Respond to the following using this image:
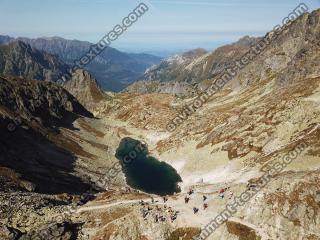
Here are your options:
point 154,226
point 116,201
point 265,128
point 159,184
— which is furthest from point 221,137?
point 154,226

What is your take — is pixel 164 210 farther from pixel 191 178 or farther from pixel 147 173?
pixel 147 173

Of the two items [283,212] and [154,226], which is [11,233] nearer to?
[154,226]

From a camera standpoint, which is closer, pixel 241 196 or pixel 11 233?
pixel 11 233

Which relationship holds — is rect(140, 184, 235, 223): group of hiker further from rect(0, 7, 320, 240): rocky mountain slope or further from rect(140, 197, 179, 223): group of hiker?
rect(0, 7, 320, 240): rocky mountain slope

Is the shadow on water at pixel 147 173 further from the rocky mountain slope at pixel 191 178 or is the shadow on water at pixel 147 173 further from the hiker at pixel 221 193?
the hiker at pixel 221 193

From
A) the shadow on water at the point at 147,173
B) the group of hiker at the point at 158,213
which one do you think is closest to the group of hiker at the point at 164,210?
the group of hiker at the point at 158,213

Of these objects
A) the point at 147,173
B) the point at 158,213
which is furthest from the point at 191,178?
the point at 158,213

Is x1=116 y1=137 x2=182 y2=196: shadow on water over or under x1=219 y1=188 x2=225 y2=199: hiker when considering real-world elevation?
under

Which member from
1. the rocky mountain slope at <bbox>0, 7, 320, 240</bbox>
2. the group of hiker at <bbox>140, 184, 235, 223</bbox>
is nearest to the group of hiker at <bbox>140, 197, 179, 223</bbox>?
the group of hiker at <bbox>140, 184, 235, 223</bbox>
